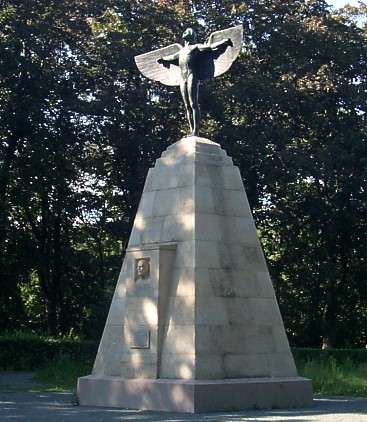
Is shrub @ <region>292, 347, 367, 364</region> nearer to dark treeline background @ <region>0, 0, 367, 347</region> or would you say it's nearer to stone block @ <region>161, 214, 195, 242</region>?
dark treeline background @ <region>0, 0, 367, 347</region>

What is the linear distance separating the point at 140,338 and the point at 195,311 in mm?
1153

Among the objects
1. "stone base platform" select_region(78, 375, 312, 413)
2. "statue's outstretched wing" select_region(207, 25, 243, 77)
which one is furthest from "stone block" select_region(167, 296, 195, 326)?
"statue's outstretched wing" select_region(207, 25, 243, 77)

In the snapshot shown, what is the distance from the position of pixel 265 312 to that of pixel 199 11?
1955 centimetres

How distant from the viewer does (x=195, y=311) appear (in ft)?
47.3

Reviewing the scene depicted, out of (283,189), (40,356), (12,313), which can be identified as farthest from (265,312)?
(12,313)

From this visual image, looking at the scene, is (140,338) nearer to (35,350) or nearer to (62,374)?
(62,374)

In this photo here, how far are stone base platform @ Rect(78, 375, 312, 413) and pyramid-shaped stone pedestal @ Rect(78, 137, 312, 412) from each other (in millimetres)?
17

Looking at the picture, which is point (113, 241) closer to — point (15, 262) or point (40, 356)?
point (15, 262)

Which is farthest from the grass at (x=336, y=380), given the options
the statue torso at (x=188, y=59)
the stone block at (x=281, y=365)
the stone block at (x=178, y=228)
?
the statue torso at (x=188, y=59)

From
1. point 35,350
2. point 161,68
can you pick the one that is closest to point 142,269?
point 161,68

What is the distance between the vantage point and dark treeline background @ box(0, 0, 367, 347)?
30266 mm

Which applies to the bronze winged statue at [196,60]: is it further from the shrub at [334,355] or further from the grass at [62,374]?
the shrub at [334,355]

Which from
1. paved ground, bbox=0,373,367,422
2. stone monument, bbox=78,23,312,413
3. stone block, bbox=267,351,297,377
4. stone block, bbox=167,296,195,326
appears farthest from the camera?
stone block, bbox=267,351,297,377

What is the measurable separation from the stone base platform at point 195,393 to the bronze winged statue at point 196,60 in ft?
16.2
